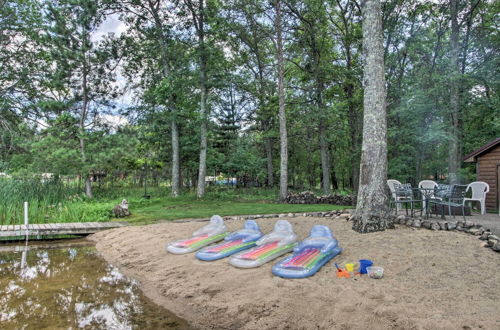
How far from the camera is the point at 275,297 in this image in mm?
3047

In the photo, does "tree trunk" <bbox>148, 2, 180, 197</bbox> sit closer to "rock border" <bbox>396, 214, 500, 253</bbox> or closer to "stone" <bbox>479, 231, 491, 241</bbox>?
"rock border" <bbox>396, 214, 500, 253</bbox>

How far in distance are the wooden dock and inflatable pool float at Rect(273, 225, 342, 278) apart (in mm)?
5028

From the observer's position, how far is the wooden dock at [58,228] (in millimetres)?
6398

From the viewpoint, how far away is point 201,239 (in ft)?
16.6

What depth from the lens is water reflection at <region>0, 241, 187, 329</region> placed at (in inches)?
115

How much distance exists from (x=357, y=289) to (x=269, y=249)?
1437 millimetres

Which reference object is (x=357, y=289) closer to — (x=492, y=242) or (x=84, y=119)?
(x=492, y=242)

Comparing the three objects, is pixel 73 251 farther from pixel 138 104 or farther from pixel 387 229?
pixel 138 104

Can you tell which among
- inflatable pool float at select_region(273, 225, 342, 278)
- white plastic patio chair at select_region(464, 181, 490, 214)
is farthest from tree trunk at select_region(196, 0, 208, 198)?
white plastic patio chair at select_region(464, 181, 490, 214)

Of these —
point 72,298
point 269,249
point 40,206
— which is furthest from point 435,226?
point 40,206

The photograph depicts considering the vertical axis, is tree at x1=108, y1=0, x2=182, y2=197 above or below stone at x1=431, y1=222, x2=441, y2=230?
above

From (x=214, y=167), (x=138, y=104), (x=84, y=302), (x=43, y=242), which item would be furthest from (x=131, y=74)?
(x=84, y=302)

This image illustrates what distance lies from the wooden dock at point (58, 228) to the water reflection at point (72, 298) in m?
1.29

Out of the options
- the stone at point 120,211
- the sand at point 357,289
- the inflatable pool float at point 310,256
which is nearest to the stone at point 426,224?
the sand at point 357,289
